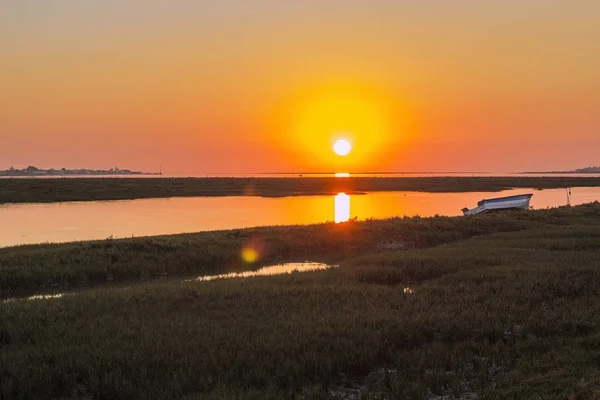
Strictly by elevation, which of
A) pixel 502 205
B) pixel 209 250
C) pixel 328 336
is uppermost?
pixel 502 205

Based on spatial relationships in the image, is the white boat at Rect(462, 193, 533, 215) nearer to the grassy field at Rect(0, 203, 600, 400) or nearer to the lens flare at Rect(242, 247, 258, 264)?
the lens flare at Rect(242, 247, 258, 264)

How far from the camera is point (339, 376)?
30.2ft

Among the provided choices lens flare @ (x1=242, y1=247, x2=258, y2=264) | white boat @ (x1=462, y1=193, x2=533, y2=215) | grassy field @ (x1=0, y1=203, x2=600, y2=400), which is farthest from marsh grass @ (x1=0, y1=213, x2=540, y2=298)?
white boat @ (x1=462, y1=193, x2=533, y2=215)

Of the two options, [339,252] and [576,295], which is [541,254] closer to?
[576,295]

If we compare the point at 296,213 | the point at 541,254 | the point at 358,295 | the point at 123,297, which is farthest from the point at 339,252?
the point at 296,213

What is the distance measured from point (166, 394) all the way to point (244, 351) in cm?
188

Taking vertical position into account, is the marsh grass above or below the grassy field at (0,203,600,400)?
above

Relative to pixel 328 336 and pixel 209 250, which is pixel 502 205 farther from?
pixel 328 336

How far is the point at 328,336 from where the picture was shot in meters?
10.6

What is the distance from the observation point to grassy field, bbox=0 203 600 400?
8516 millimetres

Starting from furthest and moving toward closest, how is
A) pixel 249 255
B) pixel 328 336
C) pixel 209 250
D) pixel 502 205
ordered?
pixel 502 205 < pixel 249 255 < pixel 209 250 < pixel 328 336

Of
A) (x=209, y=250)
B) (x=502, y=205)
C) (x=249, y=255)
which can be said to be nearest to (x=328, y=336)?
(x=209, y=250)

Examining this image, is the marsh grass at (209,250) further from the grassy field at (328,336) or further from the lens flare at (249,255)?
the grassy field at (328,336)

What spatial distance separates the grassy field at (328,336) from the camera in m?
8.52
